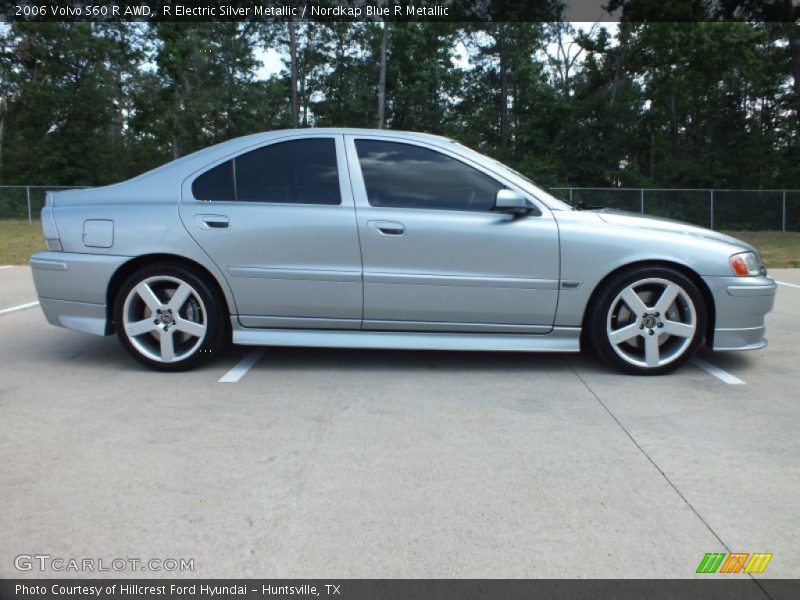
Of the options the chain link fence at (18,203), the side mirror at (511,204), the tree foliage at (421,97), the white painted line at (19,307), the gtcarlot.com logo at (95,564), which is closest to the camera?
the gtcarlot.com logo at (95,564)

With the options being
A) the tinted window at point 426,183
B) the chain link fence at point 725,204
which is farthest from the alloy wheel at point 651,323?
the chain link fence at point 725,204

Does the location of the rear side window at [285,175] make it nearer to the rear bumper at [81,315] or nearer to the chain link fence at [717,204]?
the rear bumper at [81,315]

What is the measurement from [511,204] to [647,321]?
47.1 inches

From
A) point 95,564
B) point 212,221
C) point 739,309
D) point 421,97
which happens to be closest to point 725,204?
point 421,97

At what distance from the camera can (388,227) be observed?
4.76 m

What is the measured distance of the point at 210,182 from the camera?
4.95m

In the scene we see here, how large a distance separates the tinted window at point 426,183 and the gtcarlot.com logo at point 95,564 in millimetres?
2934

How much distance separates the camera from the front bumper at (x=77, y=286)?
4.85 metres

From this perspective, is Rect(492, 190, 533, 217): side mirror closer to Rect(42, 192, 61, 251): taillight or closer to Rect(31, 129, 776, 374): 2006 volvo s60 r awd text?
Rect(31, 129, 776, 374): 2006 volvo s60 r awd text

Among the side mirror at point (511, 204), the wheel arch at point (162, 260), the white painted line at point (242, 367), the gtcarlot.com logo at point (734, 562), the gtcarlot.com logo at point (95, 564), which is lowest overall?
the gtcarlot.com logo at point (734, 562)

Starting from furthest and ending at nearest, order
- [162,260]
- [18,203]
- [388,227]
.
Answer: [18,203] → [162,260] → [388,227]

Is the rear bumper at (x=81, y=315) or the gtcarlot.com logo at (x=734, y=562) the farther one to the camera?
the rear bumper at (x=81, y=315)
